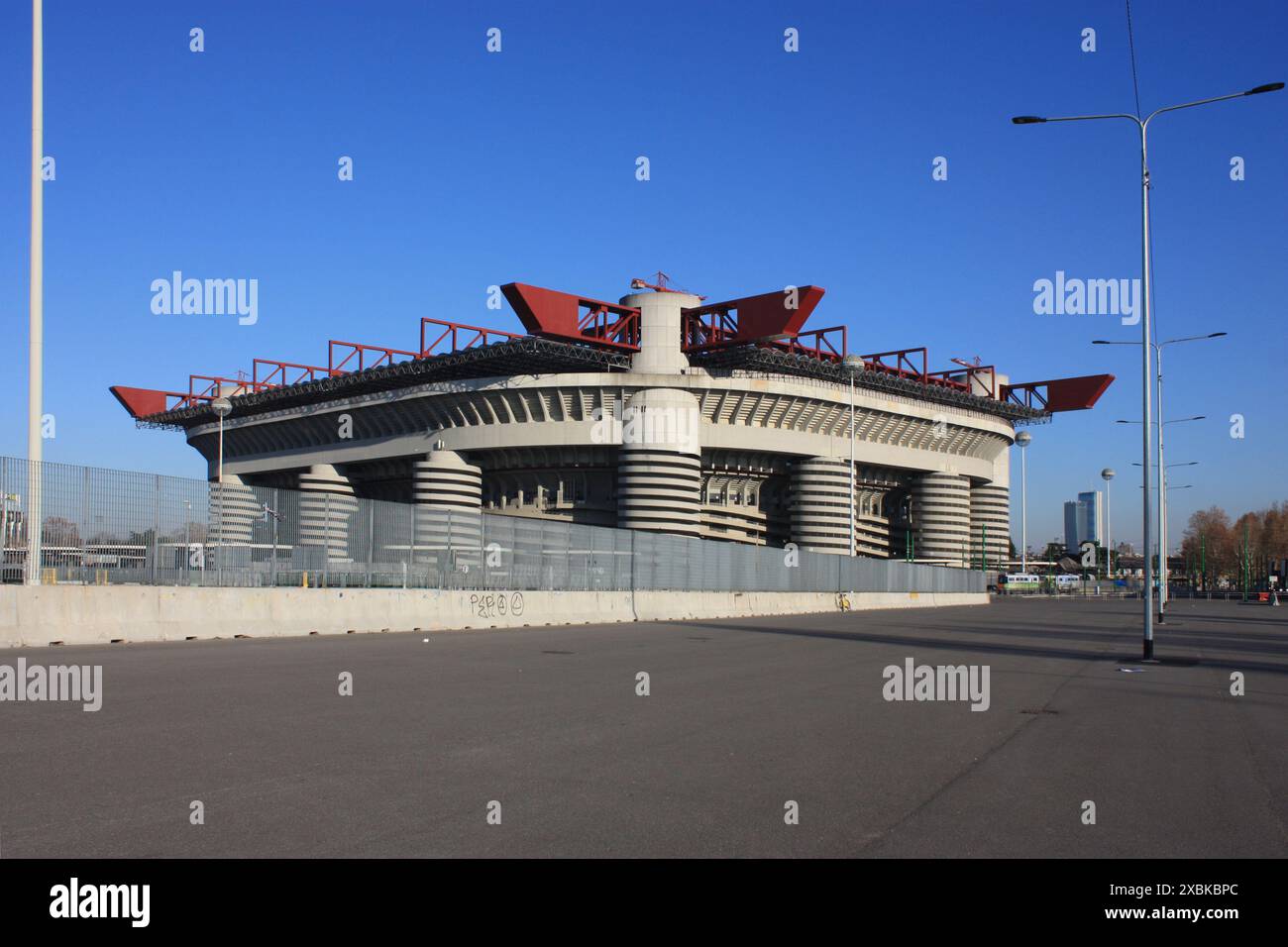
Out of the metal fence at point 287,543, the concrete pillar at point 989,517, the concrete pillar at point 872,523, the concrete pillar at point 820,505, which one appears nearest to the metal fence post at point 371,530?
the metal fence at point 287,543

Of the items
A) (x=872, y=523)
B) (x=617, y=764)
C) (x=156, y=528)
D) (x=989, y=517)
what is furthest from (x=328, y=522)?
(x=989, y=517)

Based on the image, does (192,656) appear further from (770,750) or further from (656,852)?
(656,852)

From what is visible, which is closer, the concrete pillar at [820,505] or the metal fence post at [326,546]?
the metal fence post at [326,546]

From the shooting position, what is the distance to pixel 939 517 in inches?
3248

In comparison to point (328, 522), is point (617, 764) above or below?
below

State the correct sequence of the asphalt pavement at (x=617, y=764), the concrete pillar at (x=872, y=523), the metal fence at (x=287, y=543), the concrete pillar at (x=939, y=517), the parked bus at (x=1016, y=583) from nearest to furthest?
1. the asphalt pavement at (x=617, y=764)
2. the metal fence at (x=287, y=543)
3. the concrete pillar at (x=872, y=523)
4. the concrete pillar at (x=939, y=517)
5. the parked bus at (x=1016, y=583)

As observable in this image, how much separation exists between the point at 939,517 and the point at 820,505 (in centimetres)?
1500

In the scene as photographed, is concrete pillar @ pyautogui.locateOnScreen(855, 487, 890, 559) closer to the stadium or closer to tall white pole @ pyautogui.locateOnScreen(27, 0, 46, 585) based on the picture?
the stadium

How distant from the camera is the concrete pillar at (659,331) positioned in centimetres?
6450

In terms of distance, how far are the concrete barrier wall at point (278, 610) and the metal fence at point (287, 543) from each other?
479 millimetres

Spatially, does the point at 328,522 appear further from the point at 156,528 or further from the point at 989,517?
the point at 989,517

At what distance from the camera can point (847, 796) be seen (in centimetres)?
755
